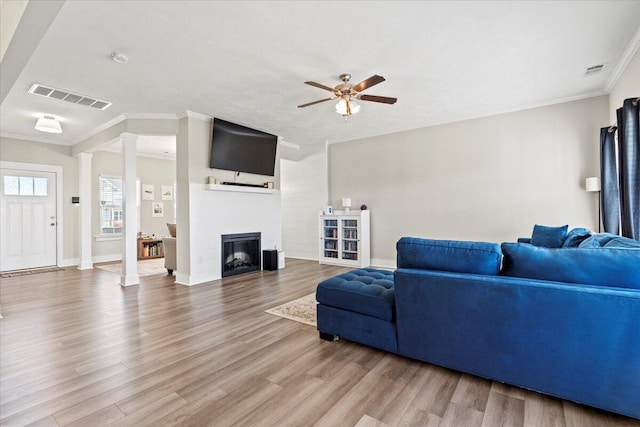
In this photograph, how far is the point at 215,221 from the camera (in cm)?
511

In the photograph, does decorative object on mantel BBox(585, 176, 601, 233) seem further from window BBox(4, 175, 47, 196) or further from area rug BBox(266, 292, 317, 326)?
window BBox(4, 175, 47, 196)

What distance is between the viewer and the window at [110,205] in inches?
277

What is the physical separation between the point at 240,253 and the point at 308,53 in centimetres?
376

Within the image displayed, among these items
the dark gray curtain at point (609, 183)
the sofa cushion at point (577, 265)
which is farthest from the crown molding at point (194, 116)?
the dark gray curtain at point (609, 183)

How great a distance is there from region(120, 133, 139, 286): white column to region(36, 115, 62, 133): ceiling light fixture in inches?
42.4

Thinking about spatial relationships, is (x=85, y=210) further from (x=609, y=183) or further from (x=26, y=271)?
(x=609, y=183)

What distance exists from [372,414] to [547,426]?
0.89 m

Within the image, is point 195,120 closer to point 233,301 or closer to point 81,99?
point 81,99

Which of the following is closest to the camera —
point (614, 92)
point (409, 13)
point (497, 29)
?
point (409, 13)

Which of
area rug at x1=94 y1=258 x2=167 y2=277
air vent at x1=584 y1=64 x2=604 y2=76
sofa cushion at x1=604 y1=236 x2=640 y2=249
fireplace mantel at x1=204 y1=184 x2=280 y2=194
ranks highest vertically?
air vent at x1=584 y1=64 x2=604 y2=76

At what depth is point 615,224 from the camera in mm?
3627

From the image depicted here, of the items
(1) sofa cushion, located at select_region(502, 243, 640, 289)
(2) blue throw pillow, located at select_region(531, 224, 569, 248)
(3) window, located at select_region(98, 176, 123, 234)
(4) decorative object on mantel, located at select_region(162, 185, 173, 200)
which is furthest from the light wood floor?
(4) decorative object on mantel, located at select_region(162, 185, 173, 200)

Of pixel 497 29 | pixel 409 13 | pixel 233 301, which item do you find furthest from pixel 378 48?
pixel 233 301

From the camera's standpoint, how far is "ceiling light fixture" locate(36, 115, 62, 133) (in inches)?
185
